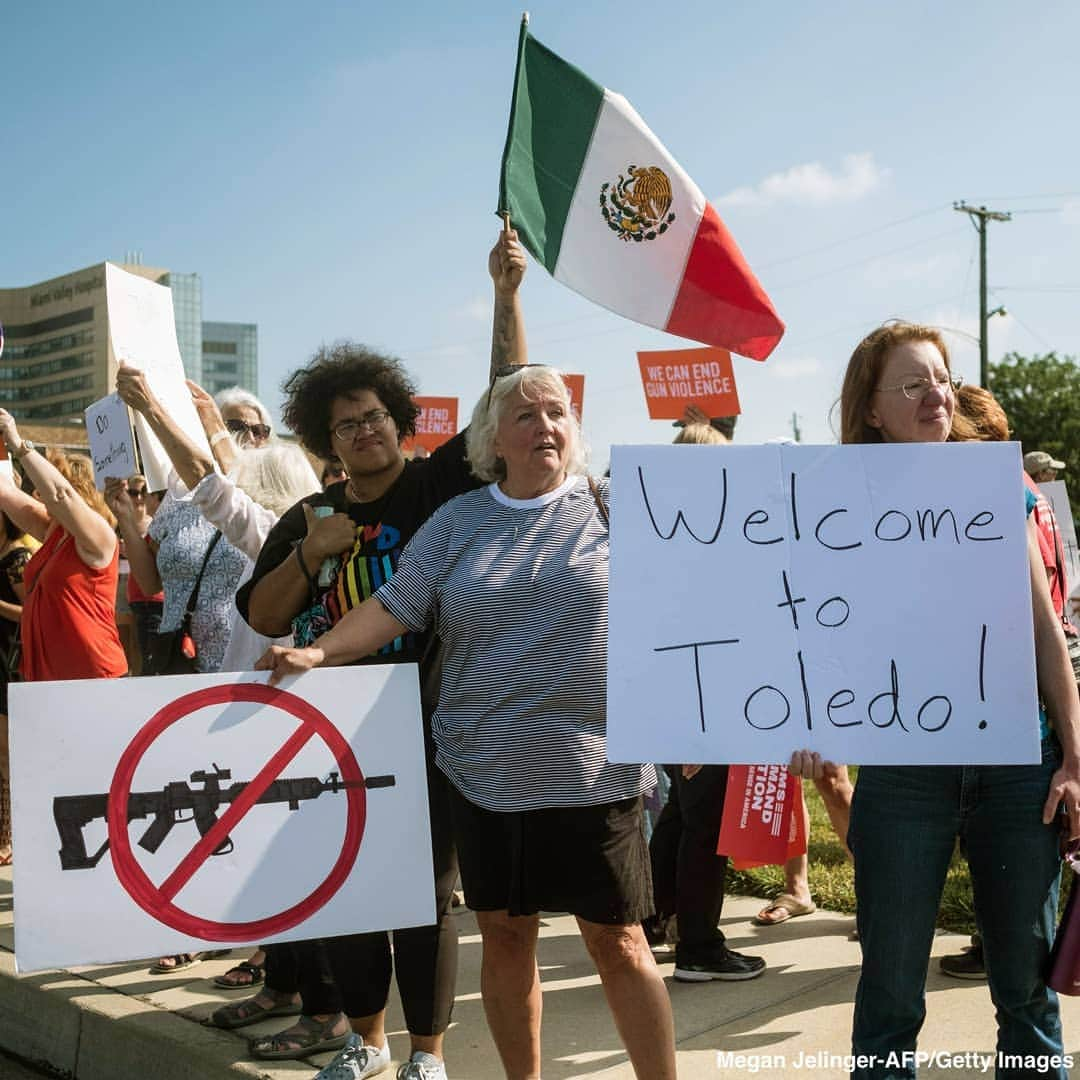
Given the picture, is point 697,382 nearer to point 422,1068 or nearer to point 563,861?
point 422,1068

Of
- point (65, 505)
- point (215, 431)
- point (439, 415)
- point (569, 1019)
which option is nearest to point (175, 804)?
point (569, 1019)

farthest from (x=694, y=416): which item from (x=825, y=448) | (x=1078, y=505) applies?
(x=1078, y=505)

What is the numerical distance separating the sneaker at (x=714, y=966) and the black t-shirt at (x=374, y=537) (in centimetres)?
159

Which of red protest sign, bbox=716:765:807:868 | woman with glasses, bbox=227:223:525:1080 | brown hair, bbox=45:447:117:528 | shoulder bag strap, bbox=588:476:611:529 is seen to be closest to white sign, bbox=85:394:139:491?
brown hair, bbox=45:447:117:528

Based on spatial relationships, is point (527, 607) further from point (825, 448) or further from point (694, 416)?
point (694, 416)

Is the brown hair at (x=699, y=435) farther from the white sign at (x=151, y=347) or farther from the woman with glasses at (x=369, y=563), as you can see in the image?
the white sign at (x=151, y=347)

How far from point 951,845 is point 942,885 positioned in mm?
87

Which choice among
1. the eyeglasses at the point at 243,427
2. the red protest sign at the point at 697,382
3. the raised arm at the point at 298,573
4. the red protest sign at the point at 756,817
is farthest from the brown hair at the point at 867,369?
the red protest sign at the point at 697,382

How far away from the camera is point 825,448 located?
2.54m

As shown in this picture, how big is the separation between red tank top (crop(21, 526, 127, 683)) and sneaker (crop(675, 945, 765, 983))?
277cm

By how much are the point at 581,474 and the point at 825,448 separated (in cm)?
68

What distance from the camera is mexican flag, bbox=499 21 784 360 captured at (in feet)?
13.5

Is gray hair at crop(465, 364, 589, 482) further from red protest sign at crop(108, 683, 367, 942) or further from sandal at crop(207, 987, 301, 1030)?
sandal at crop(207, 987, 301, 1030)

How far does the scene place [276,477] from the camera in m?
4.12
